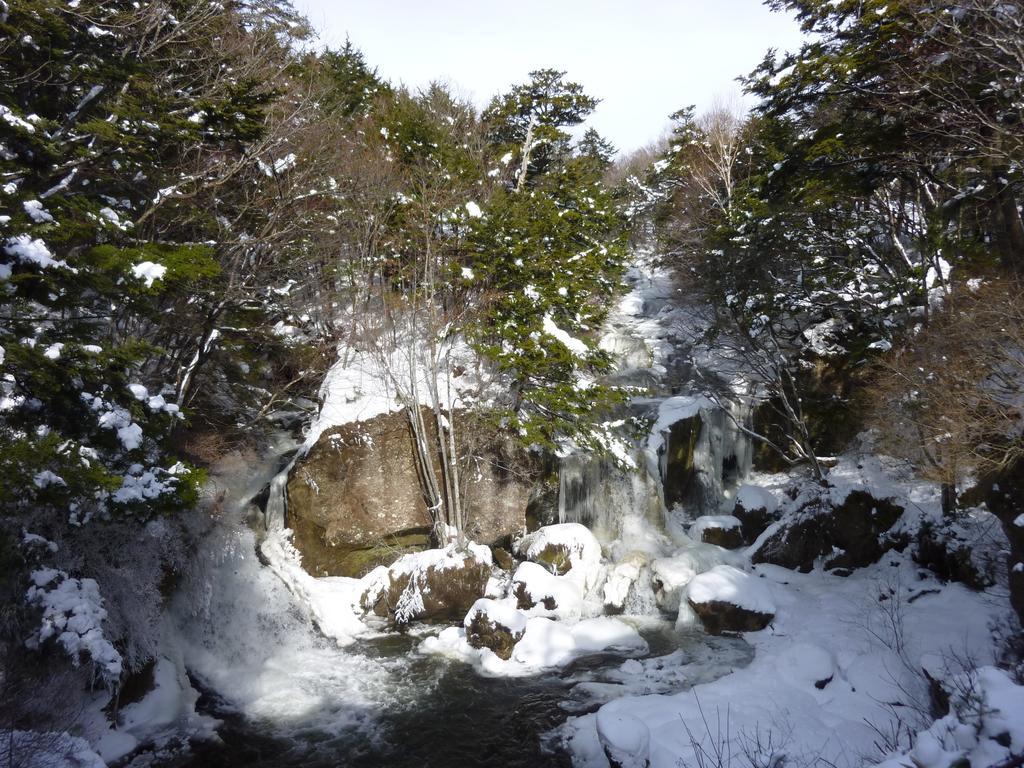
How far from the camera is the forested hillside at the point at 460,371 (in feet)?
21.6

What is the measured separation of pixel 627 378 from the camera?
20.7 m

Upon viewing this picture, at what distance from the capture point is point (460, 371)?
581 inches

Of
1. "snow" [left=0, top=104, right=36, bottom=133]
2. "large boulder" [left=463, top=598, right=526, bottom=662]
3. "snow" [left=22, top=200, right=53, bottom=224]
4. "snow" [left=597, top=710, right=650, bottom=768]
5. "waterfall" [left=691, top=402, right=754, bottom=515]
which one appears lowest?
"snow" [left=597, top=710, right=650, bottom=768]

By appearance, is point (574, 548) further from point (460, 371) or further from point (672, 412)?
point (672, 412)

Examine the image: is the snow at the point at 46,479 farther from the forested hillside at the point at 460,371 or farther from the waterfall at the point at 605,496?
the waterfall at the point at 605,496

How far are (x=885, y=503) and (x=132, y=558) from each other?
1506 cm

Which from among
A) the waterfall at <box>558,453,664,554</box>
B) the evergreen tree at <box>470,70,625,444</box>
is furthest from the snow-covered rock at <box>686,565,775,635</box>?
the evergreen tree at <box>470,70,625,444</box>

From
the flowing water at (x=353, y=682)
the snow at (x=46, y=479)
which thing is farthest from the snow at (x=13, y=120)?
the flowing water at (x=353, y=682)

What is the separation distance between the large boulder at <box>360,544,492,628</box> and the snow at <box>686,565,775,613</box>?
450 centimetres

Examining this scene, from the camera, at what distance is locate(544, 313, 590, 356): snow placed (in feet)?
44.0

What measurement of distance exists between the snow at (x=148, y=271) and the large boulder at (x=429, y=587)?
7766 millimetres

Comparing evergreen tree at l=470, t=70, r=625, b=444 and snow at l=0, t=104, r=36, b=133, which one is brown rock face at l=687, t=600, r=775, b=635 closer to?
evergreen tree at l=470, t=70, r=625, b=444

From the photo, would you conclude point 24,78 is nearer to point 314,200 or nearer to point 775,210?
point 314,200

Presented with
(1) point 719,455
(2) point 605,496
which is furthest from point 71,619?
(1) point 719,455
